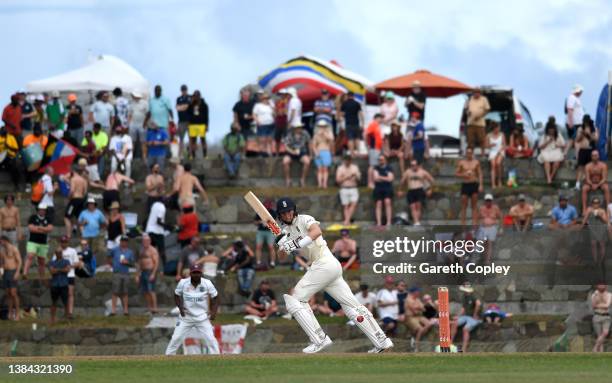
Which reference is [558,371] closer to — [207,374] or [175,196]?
[207,374]

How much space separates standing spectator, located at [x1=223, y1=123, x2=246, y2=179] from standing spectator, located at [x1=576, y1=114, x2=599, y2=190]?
797 centimetres

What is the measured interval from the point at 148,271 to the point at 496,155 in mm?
9588

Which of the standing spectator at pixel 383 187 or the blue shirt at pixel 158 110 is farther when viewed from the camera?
the blue shirt at pixel 158 110

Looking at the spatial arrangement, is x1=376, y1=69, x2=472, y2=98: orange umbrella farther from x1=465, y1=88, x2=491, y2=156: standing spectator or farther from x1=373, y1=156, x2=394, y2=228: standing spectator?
x1=373, y1=156, x2=394, y2=228: standing spectator

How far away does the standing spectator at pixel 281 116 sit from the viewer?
134 feet

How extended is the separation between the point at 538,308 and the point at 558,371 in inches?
527

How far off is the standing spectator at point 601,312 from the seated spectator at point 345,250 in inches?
199

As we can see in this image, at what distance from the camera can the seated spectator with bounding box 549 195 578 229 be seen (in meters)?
36.7

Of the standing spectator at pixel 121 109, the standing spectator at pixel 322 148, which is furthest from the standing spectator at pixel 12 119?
the standing spectator at pixel 322 148

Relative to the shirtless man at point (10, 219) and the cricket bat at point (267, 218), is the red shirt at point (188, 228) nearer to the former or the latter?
the shirtless man at point (10, 219)

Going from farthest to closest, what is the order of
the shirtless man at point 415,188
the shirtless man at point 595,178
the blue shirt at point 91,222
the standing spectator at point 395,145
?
the standing spectator at point 395,145 < the shirtless man at point 415,188 < the shirtless man at point 595,178 < the blue shirt at point 91,222

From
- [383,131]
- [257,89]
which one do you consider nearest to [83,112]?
[257,89]

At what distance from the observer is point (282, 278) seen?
3566cm

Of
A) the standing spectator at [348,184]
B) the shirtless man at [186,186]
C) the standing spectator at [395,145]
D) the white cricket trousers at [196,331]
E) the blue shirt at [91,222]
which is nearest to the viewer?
the white cricket trousers at [196,331]
